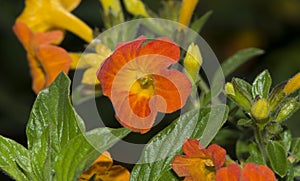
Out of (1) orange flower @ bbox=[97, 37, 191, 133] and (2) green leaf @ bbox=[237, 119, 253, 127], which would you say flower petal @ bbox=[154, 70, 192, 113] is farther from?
(2) green leaf @ bbox=[237, 119, 253, 127]

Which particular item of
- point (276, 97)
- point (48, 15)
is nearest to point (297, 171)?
point (276, 97)

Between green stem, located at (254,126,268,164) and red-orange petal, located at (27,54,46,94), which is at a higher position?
green stem, located at (254,126,268,164)

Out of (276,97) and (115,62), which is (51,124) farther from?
(276,97)

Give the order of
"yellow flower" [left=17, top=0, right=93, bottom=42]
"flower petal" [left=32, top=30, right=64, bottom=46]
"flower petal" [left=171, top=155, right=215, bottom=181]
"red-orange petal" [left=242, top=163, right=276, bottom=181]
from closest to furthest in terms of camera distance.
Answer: "red-orange petal" [left=242, top=163, right=276, bottom=181] < "flower petal" [left=171, top=155, right=215, bottom=181] < "flower petal" [left=32, top=30, right=64, bottom=46] < "yellow flower" [left=17, top=0, right=93, bottom=42]

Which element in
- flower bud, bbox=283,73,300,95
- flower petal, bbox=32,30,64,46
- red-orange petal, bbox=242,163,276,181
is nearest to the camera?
red-orange petal, bbox=242,163,276,181

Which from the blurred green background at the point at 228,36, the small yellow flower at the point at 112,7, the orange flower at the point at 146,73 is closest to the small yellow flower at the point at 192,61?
the orange flower at the point at 146,73

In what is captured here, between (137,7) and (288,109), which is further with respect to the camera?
(137,7)

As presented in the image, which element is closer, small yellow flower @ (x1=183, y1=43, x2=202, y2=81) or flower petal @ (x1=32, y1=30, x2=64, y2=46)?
small yellow flower @ (x1=183, y1=43, x2=202, y2=81)

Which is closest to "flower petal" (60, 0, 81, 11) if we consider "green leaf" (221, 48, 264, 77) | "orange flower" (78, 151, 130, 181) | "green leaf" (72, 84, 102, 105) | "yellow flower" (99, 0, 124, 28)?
"yellow flower" (99, 0, 124, 28)

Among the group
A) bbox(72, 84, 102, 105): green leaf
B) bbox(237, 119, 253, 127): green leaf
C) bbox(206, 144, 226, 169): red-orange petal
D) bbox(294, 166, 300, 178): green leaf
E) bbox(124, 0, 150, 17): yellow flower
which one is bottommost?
bbox(294, 166, 300, 178): green leaf
